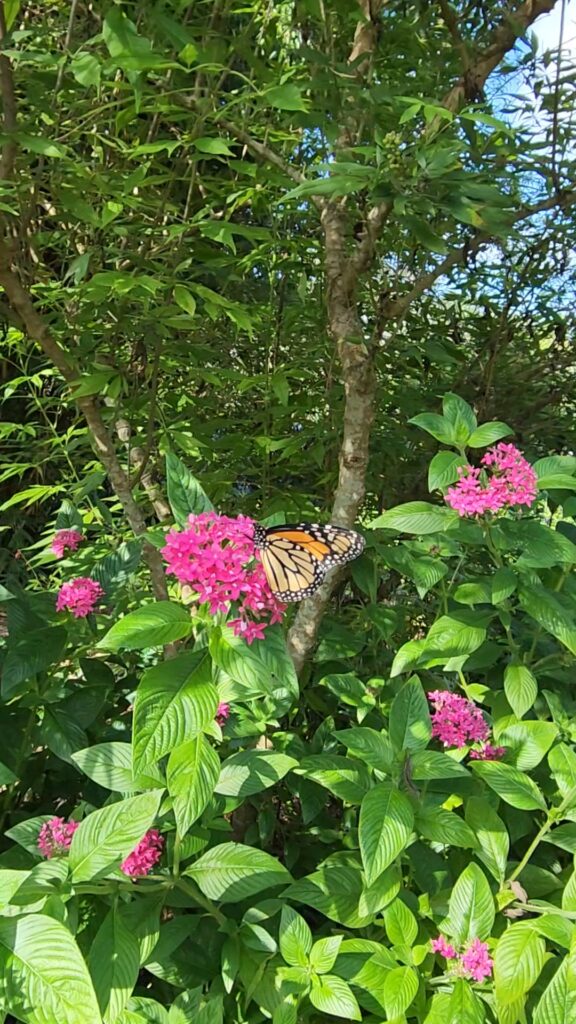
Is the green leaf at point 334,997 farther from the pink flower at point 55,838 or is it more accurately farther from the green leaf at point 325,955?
the pink flower at point 55,838

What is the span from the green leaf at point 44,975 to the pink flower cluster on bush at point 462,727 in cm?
57

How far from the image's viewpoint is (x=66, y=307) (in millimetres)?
1457

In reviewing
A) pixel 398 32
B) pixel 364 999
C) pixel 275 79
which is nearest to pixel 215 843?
pixel 364 999

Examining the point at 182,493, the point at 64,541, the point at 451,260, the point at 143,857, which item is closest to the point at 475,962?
the point at 143,857

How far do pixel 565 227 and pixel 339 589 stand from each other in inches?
39.4

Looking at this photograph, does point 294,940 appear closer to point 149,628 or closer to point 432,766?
point 432,766

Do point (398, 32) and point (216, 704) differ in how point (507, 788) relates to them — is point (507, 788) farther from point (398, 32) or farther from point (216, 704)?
point (398, 32)

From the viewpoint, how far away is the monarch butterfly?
96cm

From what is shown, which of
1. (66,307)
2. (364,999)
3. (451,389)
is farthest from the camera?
A: (451,389)

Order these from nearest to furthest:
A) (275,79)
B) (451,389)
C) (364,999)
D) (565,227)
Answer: (364,999) → (275,79) → (565,227) → (451,389)

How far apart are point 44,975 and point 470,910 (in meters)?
0.49

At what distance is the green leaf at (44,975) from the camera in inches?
23.8

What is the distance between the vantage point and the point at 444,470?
1027 mm

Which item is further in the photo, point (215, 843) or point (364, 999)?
point (215, 843)
